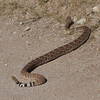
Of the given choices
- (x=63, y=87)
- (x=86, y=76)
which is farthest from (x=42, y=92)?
(x=86, y=76)

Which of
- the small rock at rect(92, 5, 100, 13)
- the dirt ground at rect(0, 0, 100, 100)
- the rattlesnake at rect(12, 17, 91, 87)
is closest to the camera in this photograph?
the dirt ground at rect(0, 0, 100, 100)

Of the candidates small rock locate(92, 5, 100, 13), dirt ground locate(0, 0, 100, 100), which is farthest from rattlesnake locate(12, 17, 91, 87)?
small rock locate(92, 5, 100, 13)

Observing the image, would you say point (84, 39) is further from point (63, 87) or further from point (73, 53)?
point (63, 87)

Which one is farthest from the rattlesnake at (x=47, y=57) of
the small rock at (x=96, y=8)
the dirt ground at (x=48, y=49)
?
the small rock at (x=96, y=8)

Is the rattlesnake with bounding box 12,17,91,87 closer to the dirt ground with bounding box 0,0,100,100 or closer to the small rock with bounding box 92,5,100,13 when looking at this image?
the dirt ground with bounding box 0,0,100,100

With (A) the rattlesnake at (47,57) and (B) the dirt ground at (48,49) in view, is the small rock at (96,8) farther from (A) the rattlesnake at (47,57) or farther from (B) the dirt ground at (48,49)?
(A) the rattlesnake at (47,57)

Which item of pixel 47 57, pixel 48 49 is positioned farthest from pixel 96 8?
pixel 47 57
